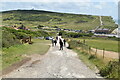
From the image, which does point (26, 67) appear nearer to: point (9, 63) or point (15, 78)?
point (9, 63)

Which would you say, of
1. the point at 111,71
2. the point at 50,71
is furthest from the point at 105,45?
the point at 50,71

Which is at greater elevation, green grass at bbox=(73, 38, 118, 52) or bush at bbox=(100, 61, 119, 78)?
bush at bbox=(100, 61, 119, 78)

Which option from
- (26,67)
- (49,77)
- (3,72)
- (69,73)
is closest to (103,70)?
(69,73)

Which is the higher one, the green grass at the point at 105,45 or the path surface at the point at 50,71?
the path surface at the point at 50,71

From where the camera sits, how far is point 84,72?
13.5 meters

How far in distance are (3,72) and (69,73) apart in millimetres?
3847

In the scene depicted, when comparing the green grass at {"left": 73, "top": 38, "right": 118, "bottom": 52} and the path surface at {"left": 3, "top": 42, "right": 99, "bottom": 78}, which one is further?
the green grass at {"left": 73, "top": 38, "right": 118, "bottom": 52}

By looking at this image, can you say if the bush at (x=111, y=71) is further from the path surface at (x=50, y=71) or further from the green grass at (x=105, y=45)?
the green grass at (x=105, y=45)

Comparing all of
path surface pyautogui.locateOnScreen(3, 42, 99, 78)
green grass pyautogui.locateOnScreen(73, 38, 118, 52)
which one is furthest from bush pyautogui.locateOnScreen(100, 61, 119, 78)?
green grass pyautogui.locateOnScreen(73, 38, 118, 52)

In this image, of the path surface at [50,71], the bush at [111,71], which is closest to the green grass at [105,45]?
the path surface at [50,71]

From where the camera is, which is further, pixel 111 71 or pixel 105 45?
pixel 105 45

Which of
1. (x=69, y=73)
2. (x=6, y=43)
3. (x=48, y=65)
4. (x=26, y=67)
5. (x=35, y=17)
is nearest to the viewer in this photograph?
(x=69, y=73)

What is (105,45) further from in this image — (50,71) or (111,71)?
(50,71)

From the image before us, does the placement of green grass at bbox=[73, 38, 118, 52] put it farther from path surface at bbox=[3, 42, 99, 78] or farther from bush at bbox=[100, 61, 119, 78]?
bush at bbox=[100, 61, 119, 78]
